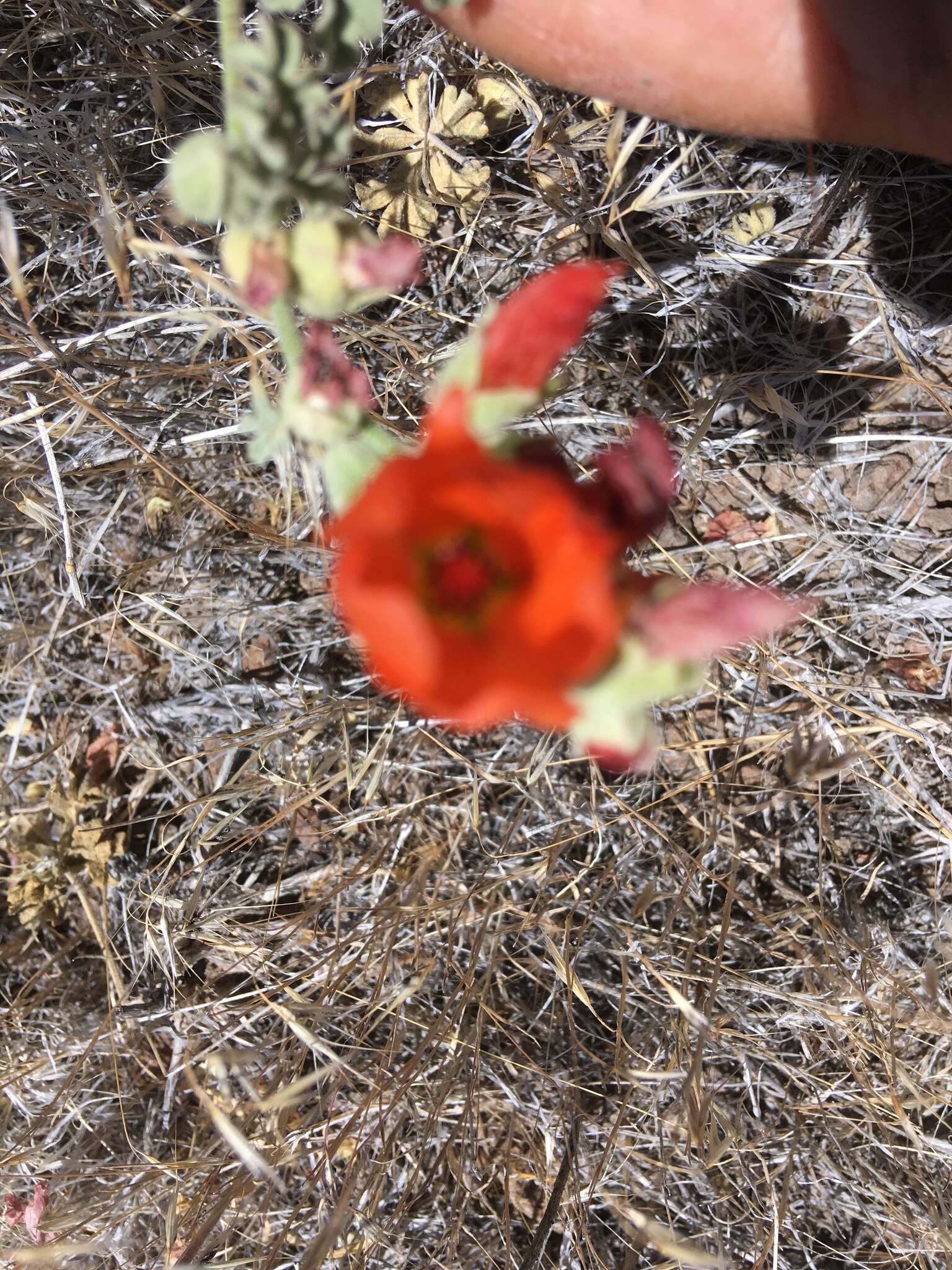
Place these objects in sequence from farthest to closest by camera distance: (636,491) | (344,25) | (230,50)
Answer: (344,25)
(230,50)
(636,491)

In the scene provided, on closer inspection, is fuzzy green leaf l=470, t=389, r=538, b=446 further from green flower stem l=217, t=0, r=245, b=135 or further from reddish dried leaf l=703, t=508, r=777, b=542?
reddish dried leaf l=703, t=508, r=777, b=542

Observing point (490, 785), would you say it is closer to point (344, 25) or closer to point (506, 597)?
point (506, 597)

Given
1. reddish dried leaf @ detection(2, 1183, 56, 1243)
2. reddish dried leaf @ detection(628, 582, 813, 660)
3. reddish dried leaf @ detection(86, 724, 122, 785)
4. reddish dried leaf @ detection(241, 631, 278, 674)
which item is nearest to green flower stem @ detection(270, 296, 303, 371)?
reddish dried leaf @ detection(628, 582, 813, 660)

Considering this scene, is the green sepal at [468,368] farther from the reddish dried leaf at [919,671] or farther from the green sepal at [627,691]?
the reddish dried leaf at [919,671]

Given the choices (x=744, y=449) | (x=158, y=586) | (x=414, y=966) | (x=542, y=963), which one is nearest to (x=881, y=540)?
(x=744, y=449)

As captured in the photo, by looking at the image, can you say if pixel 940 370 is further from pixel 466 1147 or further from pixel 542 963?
pixel 466 1147

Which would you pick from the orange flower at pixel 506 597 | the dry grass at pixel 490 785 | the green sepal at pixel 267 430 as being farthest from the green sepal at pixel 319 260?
the dry grass at pixel 490 785

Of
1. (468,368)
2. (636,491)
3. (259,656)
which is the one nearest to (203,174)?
(468,368)
